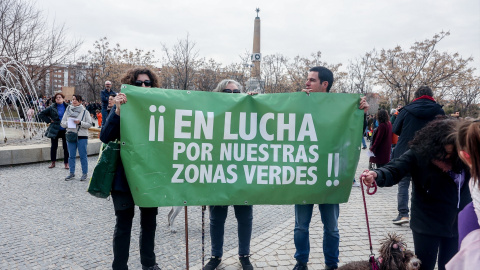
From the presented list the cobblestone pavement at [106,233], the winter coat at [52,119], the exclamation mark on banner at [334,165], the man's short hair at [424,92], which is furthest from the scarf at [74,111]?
the man's short hair at [424,92]

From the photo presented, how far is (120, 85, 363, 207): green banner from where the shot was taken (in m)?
3.04

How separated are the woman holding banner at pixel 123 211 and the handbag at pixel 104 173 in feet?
0.23

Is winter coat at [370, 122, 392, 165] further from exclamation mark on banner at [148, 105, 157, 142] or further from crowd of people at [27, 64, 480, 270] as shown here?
exclamation mark on banner at [148, 105, 157, 142]

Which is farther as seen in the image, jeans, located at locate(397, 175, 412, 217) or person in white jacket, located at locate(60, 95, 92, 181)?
person in white jacket, located at locate(60, 95, 92, 181)

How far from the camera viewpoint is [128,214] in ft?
10.4

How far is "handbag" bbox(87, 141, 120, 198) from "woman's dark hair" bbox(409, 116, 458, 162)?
257 centimetres

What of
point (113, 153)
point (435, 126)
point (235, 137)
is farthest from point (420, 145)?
point (113, 153)

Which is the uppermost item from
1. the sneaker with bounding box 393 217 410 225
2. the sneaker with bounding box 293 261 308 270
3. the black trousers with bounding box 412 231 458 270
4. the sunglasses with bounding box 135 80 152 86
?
the sunglasses with bounding box 135 80 152 86

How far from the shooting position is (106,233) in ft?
15.3

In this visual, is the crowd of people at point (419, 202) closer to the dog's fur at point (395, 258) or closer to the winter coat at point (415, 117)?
the dog's fur at point (395, 258)

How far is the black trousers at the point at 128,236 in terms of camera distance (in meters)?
3.17

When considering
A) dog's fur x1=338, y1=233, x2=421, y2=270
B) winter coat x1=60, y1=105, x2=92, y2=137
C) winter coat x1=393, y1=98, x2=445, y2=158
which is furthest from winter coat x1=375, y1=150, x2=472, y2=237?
winter coat x1=60, y1=105, x2=92, y2=137

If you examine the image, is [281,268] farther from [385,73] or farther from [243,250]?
[385,73]

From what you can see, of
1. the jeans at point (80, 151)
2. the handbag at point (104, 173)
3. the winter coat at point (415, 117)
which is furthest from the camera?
the jeans at point (80, 151)
